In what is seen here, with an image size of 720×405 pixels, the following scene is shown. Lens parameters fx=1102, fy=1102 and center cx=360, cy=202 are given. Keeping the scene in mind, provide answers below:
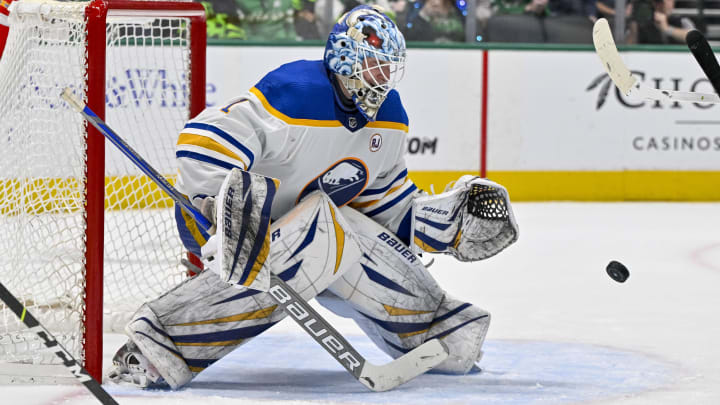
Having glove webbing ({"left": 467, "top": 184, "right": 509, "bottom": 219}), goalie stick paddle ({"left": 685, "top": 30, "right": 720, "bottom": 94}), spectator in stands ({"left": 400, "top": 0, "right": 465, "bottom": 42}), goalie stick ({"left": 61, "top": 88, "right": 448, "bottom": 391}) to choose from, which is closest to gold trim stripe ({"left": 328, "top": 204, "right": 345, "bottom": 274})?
goalie stick ({"left": 61, "top": 88, "right": 448, "bottom": 391})

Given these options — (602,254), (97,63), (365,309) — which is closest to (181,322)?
(365,309)

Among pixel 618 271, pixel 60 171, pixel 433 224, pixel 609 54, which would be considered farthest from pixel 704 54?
pixel 60 171

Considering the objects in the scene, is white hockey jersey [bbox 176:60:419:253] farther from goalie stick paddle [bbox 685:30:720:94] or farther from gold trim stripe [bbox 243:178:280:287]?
goalie stick paddle [bbox 685:30:720:94]

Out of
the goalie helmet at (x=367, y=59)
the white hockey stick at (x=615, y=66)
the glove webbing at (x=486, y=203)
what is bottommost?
the glove webbing at (x=486, y=203)

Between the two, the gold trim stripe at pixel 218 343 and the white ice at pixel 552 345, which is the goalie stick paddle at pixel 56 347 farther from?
the gold trim stripe at pixel 218 343

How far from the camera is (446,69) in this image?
5918mm

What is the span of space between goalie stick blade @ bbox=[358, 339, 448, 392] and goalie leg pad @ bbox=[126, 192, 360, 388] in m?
0.20

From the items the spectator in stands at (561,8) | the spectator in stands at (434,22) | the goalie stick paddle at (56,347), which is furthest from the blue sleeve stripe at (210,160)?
the spectator in stands at (561,8)

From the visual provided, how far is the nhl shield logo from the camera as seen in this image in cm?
230

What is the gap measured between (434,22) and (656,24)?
1251 mm

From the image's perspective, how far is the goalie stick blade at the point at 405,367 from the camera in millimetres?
2213

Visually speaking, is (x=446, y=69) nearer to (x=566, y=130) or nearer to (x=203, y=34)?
(x=566, y=130)

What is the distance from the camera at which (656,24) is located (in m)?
6.12

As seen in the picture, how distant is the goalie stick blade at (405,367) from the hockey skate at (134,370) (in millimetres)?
412
